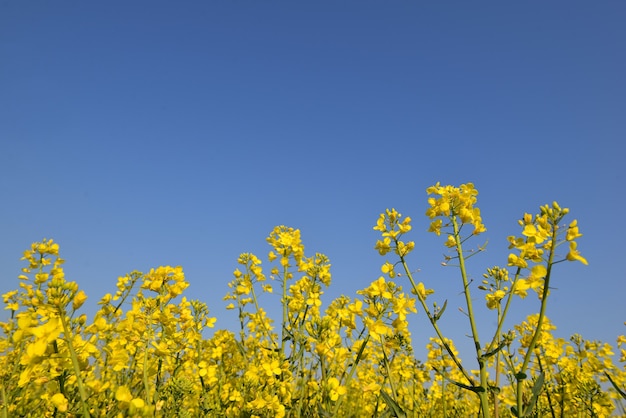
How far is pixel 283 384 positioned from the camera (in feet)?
11.1

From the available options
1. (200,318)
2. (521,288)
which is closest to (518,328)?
(521,288)

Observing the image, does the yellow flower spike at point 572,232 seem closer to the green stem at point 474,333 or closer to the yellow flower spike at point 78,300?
the green stem at point 474,333

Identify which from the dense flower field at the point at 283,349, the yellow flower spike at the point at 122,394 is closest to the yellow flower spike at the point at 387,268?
the dense flower field at the point at 283,349

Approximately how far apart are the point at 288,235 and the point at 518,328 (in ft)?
9.79

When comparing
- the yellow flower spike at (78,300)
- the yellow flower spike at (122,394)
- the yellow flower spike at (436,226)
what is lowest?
the yellow flower spike at (122,394)

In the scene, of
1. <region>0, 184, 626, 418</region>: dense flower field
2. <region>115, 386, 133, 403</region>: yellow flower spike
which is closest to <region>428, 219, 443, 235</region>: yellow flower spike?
<region>0, 184, 626, 418</region>: dense flower field

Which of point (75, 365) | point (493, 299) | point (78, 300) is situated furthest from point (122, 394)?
point (493, 299)

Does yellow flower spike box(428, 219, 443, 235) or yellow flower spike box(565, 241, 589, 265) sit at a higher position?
yellow flower spike box(428, 219, 443, 235)

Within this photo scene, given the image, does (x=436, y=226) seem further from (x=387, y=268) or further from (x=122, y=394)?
(x=122, y=394)

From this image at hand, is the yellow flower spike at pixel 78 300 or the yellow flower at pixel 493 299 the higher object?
the yellow flower at pixel 493 299

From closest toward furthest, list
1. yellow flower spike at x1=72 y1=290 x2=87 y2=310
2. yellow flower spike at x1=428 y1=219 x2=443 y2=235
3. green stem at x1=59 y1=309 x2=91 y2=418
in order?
green stem at x1=59 y1=309 x2=91 y2=418, yellow flower spike at x1=72 y1=290 x2=87 y2=310, yellow flower spike at x1=428 y1=219 x2=443 y2=235

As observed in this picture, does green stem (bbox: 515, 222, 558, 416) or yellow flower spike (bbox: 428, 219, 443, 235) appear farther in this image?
yellow flower spike (bbox: 428, 219, 443, 235)

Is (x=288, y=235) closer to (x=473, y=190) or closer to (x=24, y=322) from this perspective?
(x=473, y=190)

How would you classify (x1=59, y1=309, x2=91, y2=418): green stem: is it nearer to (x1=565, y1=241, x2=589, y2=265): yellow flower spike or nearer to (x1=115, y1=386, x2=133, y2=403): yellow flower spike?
(x1=115, y1=386, x2=133, y2=403): yellow flower spike
